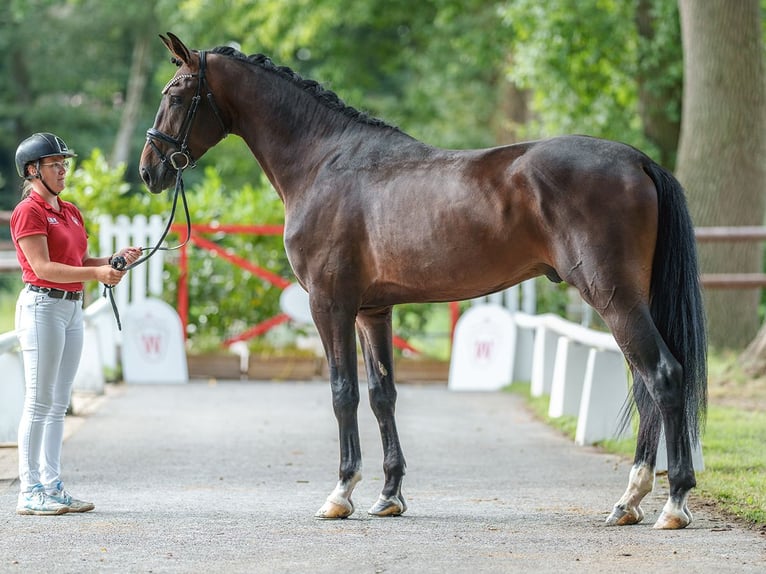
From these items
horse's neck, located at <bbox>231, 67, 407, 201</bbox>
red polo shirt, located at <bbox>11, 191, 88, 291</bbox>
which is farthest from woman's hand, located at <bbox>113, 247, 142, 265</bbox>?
horse's neck, located at <bbox>231, 67, 407, 201</bbox>

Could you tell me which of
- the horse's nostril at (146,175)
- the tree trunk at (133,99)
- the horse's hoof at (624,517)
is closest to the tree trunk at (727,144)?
the horse's hoof at (624,517)

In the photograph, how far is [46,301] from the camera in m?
6.09

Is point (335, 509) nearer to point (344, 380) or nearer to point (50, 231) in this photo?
point (344, 380)

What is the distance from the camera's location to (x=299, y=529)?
18.8ft

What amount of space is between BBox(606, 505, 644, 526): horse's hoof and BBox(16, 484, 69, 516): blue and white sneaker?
2.79 metres

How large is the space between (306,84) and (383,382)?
1.74 m

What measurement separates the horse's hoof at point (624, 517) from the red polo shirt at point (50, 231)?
9.77 ft

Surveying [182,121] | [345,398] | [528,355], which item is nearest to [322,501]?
[345,398]

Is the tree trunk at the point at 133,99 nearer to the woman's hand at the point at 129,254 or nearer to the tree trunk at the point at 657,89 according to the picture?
the tree trunk at the point at 657,89

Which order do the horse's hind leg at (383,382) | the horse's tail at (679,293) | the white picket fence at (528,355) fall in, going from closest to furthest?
the horse's tail at (679,293)
the horse's hind leg at (383,382)
the white picket fence at (528,355)

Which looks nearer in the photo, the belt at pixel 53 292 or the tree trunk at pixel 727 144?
the belt at pixel 53 292

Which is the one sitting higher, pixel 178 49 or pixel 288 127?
pixel 178 49

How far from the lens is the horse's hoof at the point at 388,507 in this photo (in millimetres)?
6141

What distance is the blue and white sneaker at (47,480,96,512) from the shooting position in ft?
20.2
